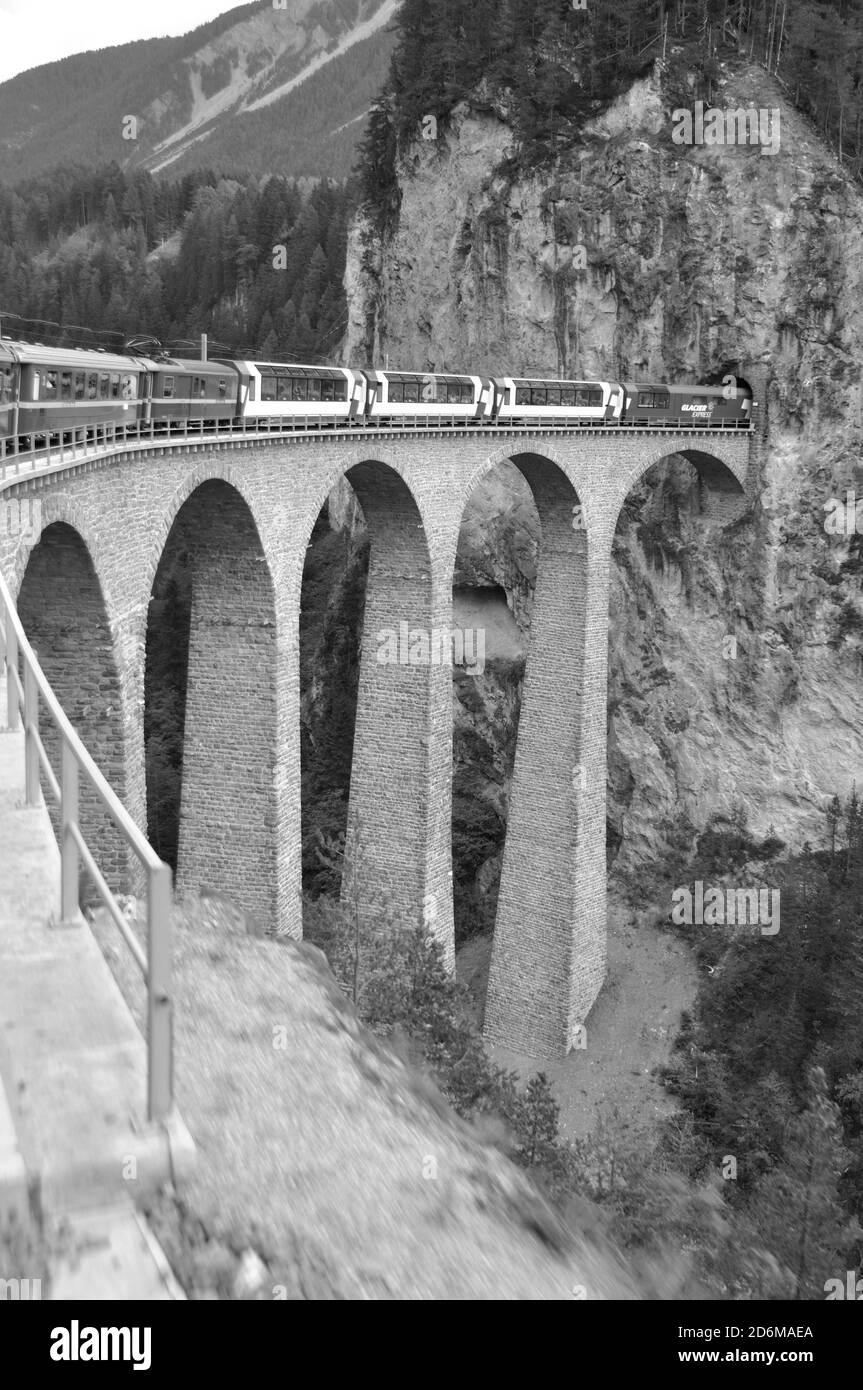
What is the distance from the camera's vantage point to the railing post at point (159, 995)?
4.36 meters

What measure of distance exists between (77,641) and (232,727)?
5.40 m

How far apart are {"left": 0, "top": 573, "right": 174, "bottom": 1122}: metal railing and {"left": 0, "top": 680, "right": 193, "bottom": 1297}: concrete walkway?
0.14m

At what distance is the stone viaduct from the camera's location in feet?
56.6

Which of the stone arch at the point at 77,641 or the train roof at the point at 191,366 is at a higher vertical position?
the train roof at the point at 191,366

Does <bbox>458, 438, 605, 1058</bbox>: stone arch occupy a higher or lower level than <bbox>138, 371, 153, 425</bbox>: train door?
lower

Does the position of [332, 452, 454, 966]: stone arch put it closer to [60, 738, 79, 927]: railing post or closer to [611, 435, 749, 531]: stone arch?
[611, 435, 749, 531]: stone arch

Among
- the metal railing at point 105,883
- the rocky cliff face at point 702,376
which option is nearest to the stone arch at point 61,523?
the metal railing at point 105,883

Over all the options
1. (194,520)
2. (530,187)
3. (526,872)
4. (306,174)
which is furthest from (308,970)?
(306,174)

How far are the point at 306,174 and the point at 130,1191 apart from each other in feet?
613

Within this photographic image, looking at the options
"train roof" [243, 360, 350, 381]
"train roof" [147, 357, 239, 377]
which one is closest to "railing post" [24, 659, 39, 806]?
"train roof" [147, 357, 239, 377]

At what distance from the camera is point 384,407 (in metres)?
28.3

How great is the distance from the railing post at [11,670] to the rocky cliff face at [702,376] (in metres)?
33.9

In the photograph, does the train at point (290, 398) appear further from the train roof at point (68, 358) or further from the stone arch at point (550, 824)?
the stone arch at point (550, 824)
